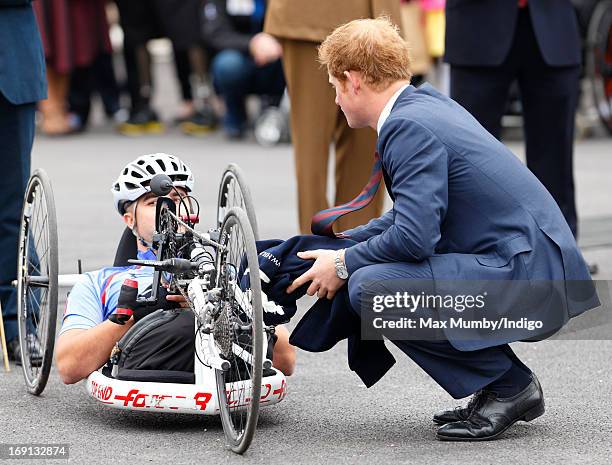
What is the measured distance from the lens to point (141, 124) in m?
13.5

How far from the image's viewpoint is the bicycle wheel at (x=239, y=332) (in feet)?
13.5

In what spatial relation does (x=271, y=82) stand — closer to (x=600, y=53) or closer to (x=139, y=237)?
(x=600, y=53)

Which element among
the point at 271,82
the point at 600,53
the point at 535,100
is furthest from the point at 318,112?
the point at 271,82

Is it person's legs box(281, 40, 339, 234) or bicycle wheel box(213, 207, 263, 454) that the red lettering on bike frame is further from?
person's legs box(281, 40, 339, 234)

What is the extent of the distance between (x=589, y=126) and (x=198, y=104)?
3991mm

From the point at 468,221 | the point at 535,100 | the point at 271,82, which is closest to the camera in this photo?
the point at 468,221

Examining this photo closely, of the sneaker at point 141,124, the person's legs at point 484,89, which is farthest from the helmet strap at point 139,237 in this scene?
the sneaker at point 141,124

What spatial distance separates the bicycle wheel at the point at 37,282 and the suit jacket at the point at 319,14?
163 centimetres

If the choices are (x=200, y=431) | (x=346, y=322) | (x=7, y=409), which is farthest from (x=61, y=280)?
(x=346, y=322)

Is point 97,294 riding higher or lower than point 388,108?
lower

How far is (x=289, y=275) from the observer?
4.54 metres

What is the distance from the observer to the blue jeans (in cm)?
1216

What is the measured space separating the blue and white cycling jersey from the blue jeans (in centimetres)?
720

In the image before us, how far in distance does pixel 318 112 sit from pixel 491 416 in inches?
100
